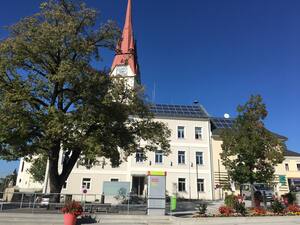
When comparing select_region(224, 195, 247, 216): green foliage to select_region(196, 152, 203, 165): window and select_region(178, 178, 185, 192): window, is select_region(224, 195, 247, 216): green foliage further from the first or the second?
select_region(196, 152, 203, 165): window

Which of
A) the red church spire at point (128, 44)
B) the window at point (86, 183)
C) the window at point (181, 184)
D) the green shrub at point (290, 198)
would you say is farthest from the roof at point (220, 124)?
the red church spire at point (128, 44)

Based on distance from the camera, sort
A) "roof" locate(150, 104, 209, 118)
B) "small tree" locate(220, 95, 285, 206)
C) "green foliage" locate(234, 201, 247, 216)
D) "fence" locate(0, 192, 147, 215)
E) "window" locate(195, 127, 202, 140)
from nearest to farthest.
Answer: "green foliage" locate(234, 201, 247, 216) → "fence" locate(0, 192, 147, 215) → "small tree" locate(220, 95, 285, 206) → "window" locate(195, 127, 202, 140) → "roof" locate(150, 104, 209, 118)

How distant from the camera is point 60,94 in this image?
2055cm

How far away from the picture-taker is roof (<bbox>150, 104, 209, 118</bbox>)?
4098cm

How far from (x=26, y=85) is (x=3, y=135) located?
3681 millimetres

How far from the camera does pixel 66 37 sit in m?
19.4

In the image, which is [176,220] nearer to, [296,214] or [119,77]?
[296,214]

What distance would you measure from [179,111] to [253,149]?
70.0 feet

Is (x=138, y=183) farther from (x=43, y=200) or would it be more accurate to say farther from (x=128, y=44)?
(x=128, y=44)

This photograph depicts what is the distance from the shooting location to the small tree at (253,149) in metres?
22.0

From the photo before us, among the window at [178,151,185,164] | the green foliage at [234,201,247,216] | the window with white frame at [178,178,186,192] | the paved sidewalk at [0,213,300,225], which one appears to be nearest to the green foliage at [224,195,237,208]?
the green foliage at [234,201,247,216]

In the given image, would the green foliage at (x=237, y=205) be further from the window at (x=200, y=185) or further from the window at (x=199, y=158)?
the window at (x=199, y=158)

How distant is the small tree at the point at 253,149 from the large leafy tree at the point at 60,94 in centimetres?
856

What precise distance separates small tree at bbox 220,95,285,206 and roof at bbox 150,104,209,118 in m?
17.2
